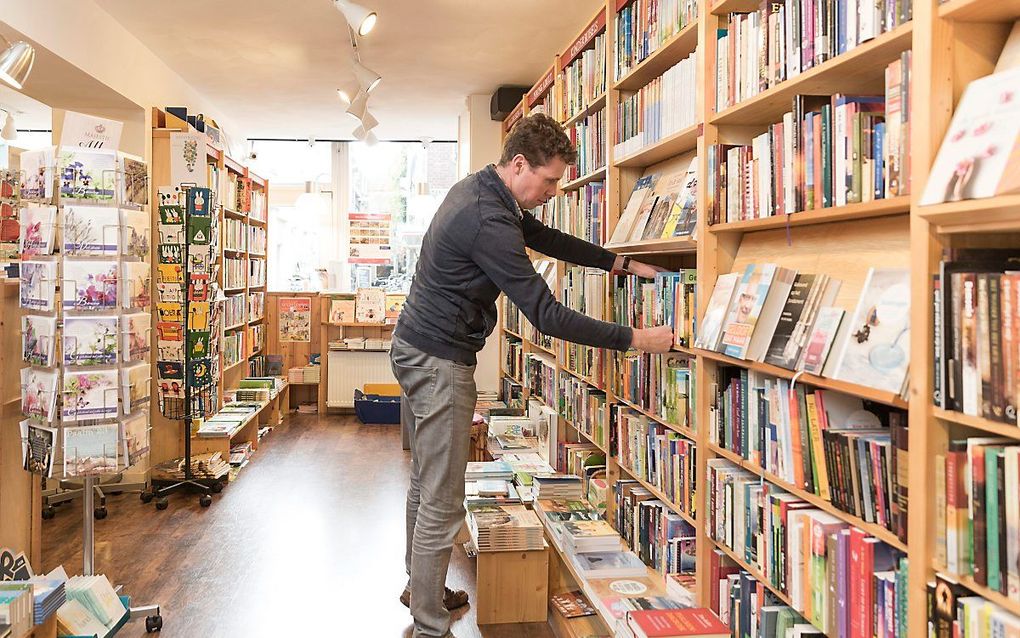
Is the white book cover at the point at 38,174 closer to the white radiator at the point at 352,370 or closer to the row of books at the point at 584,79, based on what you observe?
the row of books at the point at 584,79

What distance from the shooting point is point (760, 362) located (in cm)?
192

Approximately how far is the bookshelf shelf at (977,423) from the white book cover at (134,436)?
109 inches

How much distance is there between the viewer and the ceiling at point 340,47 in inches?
183

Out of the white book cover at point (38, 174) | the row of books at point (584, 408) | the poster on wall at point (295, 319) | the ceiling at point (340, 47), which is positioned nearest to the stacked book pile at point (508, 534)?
the row of books at point (584, 408)

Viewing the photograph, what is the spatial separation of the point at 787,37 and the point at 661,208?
0.93 metres

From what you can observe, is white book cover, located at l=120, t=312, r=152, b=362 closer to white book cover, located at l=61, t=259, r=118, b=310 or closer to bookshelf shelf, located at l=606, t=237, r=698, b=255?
white book cover, located at l=61, t=259, r=118, b=310

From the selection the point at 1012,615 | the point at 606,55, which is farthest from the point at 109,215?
the point at 1012,615

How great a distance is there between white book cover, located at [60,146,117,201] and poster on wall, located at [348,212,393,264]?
582 centimetres

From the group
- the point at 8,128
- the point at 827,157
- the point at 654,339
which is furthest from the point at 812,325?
the point at 8,128

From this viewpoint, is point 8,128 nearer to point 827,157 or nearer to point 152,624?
point 152,624

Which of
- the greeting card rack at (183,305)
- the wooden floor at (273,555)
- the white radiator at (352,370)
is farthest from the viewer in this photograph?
the white radiator at (352,370)

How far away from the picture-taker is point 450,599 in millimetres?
3068

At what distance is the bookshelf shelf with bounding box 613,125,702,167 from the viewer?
2.47m

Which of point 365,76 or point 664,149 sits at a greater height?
point 365,76
